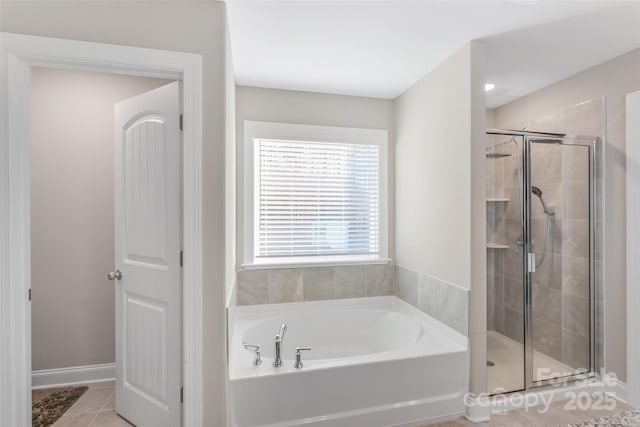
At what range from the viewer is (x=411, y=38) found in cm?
199

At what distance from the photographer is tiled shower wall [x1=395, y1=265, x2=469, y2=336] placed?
82.4 inches

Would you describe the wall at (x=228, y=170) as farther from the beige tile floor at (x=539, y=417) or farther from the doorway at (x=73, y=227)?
the beige tile floor at (x=539, y=417)

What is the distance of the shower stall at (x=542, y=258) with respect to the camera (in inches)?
88.9

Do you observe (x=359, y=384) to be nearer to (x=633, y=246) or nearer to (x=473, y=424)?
(x=473, y=424)

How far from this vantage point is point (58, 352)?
7.78 ft

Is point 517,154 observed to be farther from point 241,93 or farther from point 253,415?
point 253,415

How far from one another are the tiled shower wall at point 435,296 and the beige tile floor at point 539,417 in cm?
56

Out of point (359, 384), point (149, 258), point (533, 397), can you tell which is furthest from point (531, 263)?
point (149, 258)

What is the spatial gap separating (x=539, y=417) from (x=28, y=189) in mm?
3281

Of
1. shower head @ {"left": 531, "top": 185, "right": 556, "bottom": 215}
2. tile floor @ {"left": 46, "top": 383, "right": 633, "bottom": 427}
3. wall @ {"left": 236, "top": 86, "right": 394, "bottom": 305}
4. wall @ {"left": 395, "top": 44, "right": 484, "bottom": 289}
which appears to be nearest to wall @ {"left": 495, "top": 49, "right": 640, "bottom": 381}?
shower head @ {"left": 531, "top": 185, "right": 556, "bottom": 215}

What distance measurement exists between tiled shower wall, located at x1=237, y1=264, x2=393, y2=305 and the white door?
3.06 feet

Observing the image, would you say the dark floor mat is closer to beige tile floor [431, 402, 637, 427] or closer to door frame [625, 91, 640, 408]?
beige tile floor [431, 402, 637, 427]

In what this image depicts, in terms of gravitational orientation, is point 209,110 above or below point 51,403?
above

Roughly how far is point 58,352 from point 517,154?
12.4 feet
